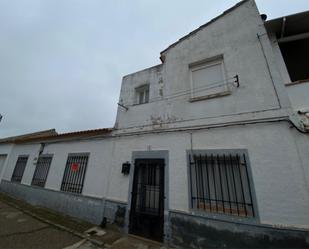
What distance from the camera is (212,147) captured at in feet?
13.9

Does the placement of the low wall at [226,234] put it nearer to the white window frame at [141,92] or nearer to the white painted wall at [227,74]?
the white painted wall at [227,74]

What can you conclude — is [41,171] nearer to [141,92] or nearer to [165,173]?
[141,92]

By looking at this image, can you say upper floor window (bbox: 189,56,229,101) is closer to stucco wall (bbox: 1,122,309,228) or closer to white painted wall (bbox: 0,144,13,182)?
stucco wall (bbox: 1,122,309,228)

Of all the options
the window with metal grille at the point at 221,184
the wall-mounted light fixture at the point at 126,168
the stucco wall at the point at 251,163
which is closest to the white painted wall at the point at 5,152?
the stucco wall at the point at 251,163

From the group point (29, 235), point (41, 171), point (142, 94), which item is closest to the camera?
point (29, 235)

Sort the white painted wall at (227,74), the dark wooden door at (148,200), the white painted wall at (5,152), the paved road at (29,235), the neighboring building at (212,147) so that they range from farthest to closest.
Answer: the white painted wall at (5,152), the dark wooden door at (148,200), the white painted wall at (227,74), the paved road at (29,235), the neighboring building at (212,147)

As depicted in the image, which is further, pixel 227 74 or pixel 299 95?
pixel 227 74

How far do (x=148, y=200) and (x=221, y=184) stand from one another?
2.33 metres

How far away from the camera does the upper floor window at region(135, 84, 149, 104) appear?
6504mm

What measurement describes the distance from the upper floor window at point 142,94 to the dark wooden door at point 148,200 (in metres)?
2.59

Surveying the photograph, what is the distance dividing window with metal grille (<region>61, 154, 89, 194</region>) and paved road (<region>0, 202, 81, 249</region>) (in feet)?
4.80

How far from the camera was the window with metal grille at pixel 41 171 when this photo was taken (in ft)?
26.4

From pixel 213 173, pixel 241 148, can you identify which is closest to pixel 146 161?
pixel 213 173

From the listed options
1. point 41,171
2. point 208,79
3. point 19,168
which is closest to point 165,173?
point 208,79
